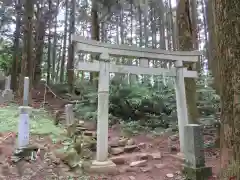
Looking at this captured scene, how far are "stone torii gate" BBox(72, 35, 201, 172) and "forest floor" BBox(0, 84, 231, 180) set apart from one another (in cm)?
57

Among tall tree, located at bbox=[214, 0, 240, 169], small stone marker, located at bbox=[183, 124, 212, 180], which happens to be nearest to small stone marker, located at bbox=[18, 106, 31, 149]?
small stone marker, located at bbox=[183, 124, 212, 180]

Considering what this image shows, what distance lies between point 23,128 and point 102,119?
1649 millimetres

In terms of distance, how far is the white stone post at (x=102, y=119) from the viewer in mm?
5113

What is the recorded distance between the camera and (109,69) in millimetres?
5480

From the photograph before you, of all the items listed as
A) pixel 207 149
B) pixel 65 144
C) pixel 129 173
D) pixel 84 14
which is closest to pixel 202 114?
pixel 207 149

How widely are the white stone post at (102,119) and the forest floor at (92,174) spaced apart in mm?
280

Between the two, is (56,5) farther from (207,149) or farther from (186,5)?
(207,149)

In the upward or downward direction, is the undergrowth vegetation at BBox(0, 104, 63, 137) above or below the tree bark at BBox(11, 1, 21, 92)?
below

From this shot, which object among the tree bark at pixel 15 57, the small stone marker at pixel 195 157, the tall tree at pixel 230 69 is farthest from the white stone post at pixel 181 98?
the tree bark at pixel 15 57

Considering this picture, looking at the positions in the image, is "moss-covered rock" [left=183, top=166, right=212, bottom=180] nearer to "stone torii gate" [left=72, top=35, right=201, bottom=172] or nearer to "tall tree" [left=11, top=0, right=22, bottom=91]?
"stone torii gate" [left=72, top=35, right=201, bottom=172]

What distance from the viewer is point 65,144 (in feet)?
18.6

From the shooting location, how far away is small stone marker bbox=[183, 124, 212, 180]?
182 inches

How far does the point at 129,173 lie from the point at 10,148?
2.59m

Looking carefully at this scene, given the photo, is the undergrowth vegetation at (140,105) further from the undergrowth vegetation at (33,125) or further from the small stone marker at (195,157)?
the small stone marker at (195,157)
